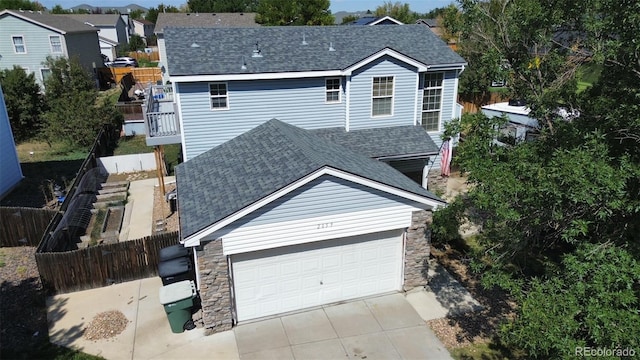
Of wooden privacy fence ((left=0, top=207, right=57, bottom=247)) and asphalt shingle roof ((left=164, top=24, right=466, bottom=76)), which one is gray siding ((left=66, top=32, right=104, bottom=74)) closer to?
asphalt shingle roof ((left=164, top=24, right=466, bottom=76))

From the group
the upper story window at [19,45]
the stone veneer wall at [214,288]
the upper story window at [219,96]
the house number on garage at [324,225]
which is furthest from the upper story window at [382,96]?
the upper story window at [19,45]

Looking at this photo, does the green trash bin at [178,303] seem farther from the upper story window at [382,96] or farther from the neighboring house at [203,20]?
the neighboring house at [203,20]

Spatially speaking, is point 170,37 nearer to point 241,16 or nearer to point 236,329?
point 236,329

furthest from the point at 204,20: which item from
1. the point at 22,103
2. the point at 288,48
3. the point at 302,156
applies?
the point at 302,156

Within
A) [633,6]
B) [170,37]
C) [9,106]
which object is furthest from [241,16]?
[633,6]

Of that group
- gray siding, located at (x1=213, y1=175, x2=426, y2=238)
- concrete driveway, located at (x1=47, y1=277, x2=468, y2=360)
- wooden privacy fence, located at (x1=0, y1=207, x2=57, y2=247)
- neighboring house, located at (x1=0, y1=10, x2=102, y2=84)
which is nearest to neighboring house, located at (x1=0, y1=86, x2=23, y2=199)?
wooden privacy fence, located at (x1=0, y1=207, x2=57, y2=247)
